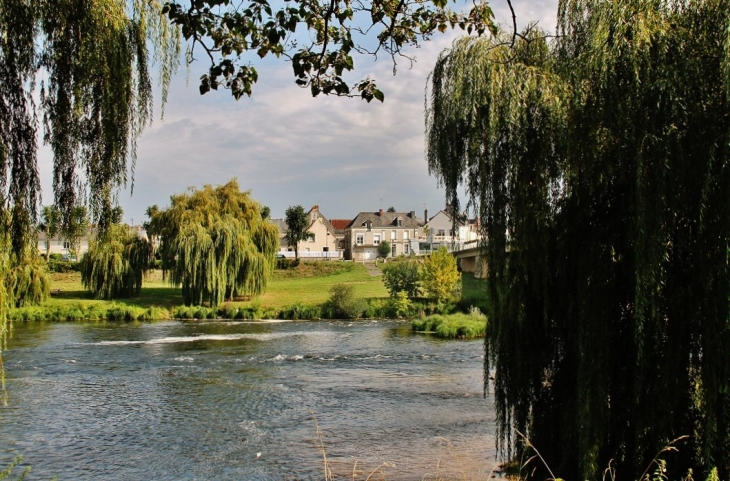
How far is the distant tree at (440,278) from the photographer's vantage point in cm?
3844

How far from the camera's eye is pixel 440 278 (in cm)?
3841

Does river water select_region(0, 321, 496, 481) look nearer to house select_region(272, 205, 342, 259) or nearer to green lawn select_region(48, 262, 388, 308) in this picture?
green lawn select_region(48, 262, 388, 308)

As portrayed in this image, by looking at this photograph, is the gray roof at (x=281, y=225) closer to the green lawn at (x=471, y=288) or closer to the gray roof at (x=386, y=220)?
the gray roof at (x=386, y=220)

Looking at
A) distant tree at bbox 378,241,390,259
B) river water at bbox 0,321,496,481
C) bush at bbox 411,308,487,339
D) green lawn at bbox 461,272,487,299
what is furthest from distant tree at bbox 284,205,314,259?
river water at bbox 0,321,496,481

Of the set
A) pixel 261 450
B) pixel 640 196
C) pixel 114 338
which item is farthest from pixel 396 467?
pixel 114 338

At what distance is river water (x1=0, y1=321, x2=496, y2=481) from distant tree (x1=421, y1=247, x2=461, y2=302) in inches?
483

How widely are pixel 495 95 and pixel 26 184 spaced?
4929 mm

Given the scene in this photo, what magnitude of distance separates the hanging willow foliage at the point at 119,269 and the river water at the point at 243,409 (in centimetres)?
1249

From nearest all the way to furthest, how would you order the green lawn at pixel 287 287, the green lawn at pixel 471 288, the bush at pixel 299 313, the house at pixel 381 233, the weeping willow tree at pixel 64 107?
the weeping willow tree at pixel 64 107, the green lawn at pixel 471 288, the bush at pixel 299 313, the green lawn at pixel 287 287, the house at pixel 381 233

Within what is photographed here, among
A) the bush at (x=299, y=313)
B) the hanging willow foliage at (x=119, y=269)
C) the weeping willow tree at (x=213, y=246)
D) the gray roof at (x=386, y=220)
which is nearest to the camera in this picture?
the weeping willow tree at (x=213, y=246)

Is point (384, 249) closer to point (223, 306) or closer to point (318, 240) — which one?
point (318, 240)

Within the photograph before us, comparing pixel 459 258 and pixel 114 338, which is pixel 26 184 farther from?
pixel 459 258

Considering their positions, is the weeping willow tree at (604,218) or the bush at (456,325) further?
the bush at (456,325)

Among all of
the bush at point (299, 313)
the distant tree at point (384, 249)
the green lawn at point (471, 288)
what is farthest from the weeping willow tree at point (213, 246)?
the distant tree at point (384, 249)
